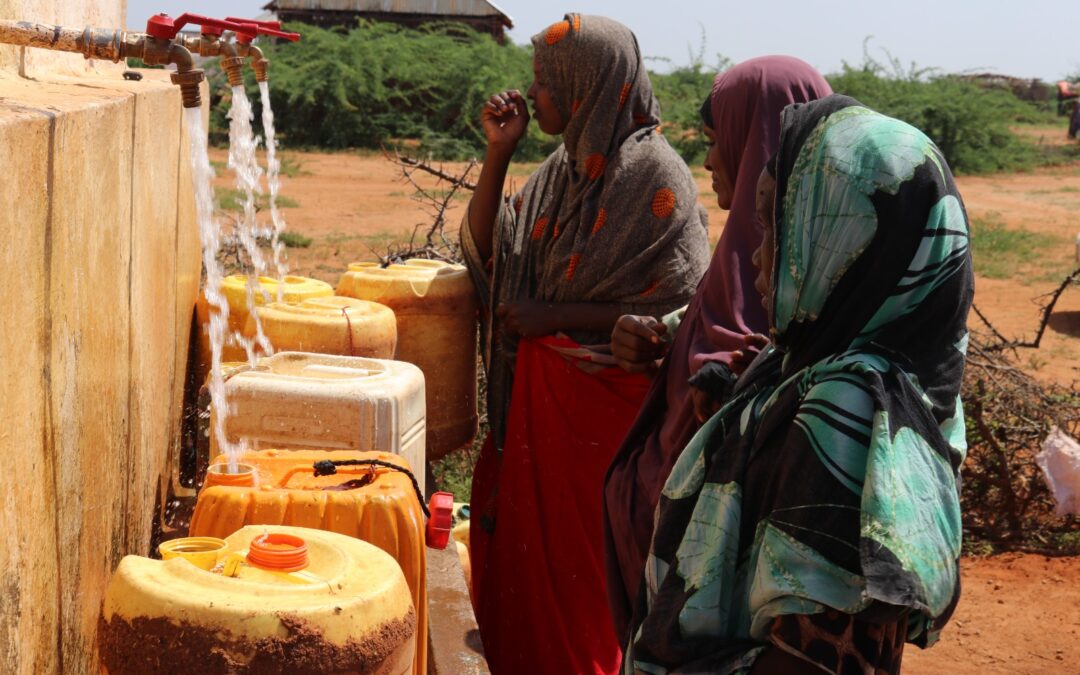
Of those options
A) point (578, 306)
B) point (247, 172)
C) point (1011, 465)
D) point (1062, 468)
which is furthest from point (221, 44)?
point (1011, 465)

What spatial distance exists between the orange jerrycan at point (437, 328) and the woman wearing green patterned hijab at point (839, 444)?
2275mm

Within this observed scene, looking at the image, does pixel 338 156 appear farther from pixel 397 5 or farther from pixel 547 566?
pixel 547 566

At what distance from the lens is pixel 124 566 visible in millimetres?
1845

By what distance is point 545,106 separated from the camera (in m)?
3.63

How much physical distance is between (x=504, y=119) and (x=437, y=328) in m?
0.71

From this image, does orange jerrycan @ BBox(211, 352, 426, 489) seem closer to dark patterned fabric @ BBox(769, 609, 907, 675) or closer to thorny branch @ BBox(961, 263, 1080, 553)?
dark patterned fabric @ BBox(769, 609, 907, 675)

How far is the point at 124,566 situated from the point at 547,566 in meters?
1.89

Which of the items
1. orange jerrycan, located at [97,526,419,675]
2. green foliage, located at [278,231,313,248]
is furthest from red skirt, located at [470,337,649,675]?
green foliage, located at [278,231,313,248]

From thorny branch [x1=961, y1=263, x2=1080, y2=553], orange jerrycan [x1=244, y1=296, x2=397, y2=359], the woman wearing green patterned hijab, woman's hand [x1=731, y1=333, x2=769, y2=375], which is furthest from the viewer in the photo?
thorny branch [x1=961, y1=263, x2=1080, y2=553]

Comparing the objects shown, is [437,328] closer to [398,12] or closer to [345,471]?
[345,471]

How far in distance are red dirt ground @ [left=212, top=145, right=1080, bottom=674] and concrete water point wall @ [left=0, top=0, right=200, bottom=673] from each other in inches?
→ 113

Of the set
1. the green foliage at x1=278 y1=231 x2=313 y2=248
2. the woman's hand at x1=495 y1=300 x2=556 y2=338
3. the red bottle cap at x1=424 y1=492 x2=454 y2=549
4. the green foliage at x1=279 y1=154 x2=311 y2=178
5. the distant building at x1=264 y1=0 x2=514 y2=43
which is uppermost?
the distant building at x1=264 y1=0 x2=514 y2=43

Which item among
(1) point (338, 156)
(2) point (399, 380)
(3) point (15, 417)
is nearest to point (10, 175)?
(3) point (15, 417)

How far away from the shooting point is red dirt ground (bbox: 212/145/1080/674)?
14.4 ft
